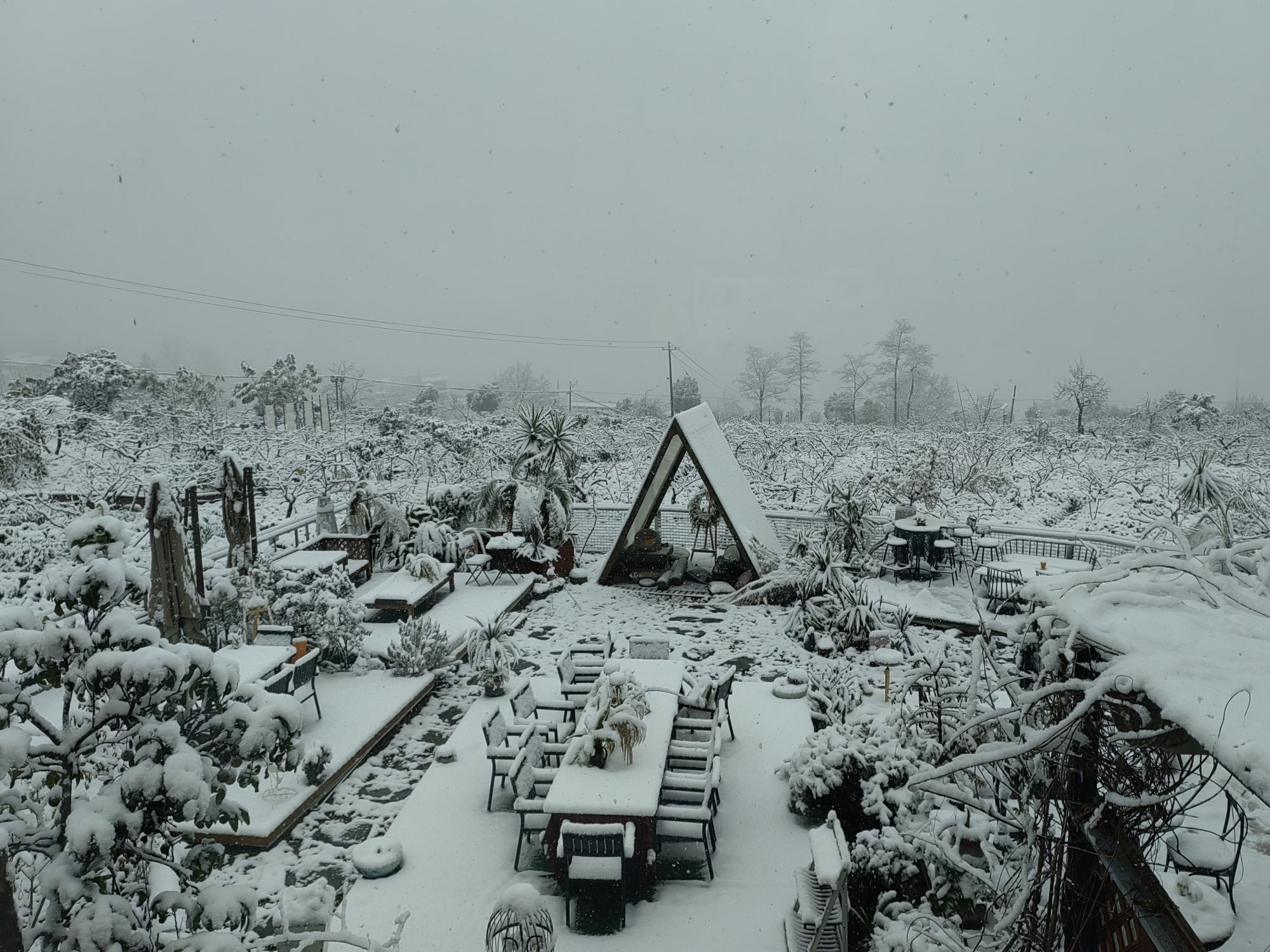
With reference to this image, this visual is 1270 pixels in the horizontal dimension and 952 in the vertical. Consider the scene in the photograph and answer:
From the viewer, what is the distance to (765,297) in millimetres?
23766

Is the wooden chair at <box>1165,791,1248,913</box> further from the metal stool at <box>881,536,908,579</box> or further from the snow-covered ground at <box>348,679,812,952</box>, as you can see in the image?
the metal stool at <box>881,536,908,579</box>

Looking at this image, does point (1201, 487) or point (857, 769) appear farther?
point (1201, 487)

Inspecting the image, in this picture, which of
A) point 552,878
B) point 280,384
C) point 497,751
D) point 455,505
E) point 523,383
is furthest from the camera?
point 523,383

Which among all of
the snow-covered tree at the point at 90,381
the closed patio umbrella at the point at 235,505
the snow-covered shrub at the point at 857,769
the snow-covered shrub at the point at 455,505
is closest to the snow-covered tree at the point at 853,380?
the snow-covered shrub at the point at 455,505

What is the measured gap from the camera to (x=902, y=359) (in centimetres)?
3653

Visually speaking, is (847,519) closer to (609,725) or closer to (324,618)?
(609,725)

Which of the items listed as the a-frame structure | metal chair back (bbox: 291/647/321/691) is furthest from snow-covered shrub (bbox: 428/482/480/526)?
metal chair back (bbox: 291/647/321/691)

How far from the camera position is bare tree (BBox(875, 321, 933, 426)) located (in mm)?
36062

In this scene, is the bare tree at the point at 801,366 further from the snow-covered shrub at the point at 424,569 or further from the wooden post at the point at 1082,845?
the wooden post at the point at 1082,845

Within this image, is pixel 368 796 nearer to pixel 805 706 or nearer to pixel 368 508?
pixel 805 706

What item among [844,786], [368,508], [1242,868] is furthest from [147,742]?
[368,508]

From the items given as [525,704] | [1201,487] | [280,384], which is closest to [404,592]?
[525,704]

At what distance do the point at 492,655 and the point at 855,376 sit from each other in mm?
33883

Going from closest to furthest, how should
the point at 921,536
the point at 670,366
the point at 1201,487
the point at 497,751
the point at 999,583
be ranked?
the point at 497,751
the point at 999,583
the point at 1201,487
the point at 921,536
the point at 670,366
